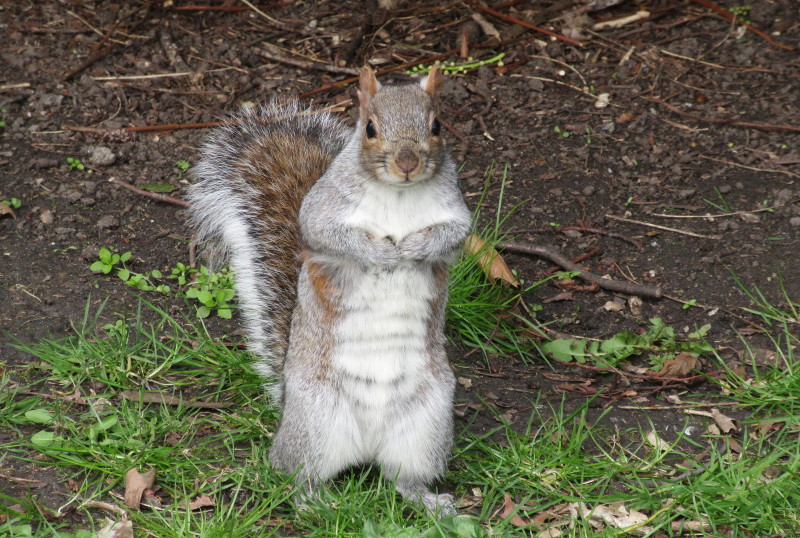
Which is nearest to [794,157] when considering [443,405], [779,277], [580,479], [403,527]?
[779,277]

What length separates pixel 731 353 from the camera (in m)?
2.56

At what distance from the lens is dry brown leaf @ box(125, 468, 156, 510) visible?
2.07 metres

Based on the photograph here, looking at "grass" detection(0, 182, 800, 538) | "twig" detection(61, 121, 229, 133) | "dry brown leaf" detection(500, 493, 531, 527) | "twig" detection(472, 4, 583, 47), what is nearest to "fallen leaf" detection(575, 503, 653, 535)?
"grass" detection(0, 182, 800, 538)

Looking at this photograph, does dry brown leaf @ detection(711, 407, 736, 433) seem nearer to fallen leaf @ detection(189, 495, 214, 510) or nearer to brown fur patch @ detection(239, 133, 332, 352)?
brown fur patch @ detection(239, 133, 332, 352)

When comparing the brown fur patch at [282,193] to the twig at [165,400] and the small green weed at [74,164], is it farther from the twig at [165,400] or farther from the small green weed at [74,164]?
the small green weed at [74,164]

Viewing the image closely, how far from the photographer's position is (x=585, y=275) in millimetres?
2861

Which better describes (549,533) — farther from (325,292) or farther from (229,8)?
(229,8)

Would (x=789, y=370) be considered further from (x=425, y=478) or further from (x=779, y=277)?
(x=425, y=478)

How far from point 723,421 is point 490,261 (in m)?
0.87

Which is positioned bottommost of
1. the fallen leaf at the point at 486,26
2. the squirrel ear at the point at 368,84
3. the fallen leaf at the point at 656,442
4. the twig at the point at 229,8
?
the fallen leaf at the point at 656,442

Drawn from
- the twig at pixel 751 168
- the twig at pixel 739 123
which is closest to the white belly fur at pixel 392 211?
the twig at pixel 751 168

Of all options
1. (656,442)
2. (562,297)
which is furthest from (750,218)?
(656,442)

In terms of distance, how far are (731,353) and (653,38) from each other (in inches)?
71.2

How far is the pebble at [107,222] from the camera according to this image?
2.94 m
